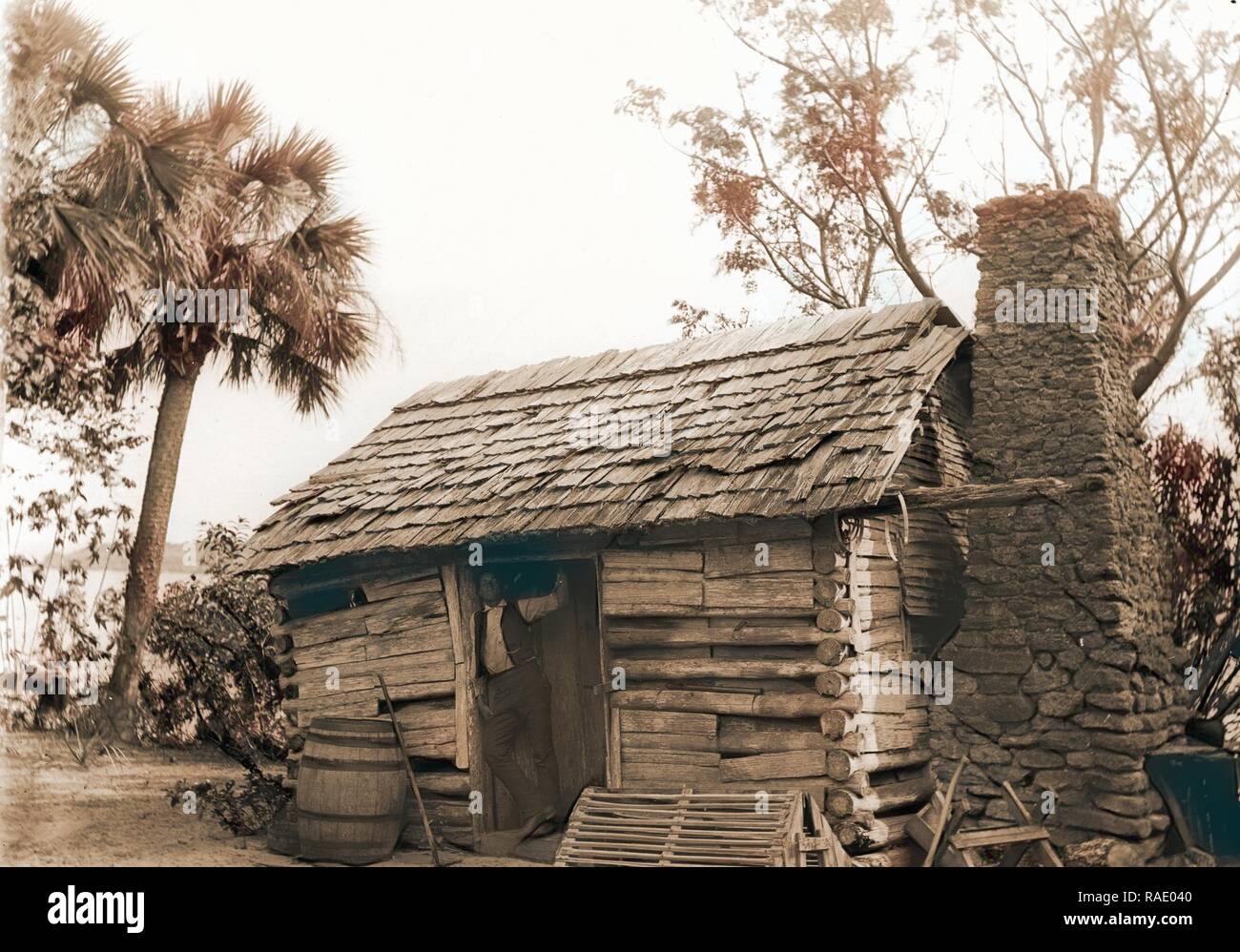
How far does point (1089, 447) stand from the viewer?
34.7 feet

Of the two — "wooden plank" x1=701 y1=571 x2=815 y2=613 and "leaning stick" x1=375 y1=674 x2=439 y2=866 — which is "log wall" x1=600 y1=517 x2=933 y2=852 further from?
"leaning stick" x1=375 y1=674 x2=439 y2=866

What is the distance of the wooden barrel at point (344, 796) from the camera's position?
32.1 ft

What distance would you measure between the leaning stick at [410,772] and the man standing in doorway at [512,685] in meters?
0.65

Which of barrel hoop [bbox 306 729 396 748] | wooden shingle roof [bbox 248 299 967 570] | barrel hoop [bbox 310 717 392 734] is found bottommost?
barrel hoop [bbox 306 729 396 748]

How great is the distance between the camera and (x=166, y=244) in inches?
515

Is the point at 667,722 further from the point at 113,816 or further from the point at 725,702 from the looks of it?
the point at 113,816

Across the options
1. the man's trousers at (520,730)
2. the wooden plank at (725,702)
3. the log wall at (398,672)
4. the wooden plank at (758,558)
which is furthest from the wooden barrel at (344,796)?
the wooden plank at (758,558)

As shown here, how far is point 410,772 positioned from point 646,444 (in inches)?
132

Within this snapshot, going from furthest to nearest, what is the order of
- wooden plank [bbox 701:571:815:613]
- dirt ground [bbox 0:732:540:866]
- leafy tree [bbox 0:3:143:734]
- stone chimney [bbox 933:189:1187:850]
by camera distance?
leafy tree [bbox 0:3:143:734]
dirt ground [bbox 0:732:540:866]
stone chimney [bbox 933:189:1187:850]
wooden plank [bbox 701:571:815:613]

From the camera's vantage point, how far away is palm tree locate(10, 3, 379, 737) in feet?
39.2

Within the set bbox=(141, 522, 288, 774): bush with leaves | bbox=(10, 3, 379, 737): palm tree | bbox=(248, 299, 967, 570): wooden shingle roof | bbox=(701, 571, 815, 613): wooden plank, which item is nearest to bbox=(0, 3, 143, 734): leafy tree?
bbox=(10, 3, 379, 737): palm tree

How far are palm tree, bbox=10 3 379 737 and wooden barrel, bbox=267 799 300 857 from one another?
195 inches

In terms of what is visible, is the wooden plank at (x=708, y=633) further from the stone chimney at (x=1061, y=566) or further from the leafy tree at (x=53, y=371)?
the leafy tree at (x=53, y=371)
